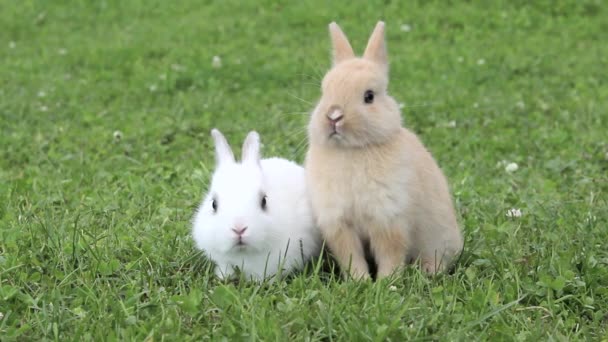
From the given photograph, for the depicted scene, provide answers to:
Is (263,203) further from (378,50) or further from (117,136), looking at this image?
(117,136)

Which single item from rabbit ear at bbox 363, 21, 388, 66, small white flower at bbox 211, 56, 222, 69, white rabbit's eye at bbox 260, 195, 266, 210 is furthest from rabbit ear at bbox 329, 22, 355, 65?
small white flower at bbox 211, 56, 222, 69

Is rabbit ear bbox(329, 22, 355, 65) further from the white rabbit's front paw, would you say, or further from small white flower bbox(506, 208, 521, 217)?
small white flower bbox(506, 208, 521, 217)

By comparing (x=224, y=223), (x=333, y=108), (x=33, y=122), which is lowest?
(x=33, y=122)

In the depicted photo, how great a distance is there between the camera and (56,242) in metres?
4.06

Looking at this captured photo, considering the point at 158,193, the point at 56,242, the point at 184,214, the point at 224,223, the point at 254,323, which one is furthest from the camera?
the point at 158,193

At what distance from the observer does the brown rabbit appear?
144 inches

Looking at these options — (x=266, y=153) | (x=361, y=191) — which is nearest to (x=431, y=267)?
(x=361, y=191)

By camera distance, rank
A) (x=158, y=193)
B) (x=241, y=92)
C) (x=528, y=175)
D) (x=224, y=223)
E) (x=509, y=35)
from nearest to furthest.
A: (x=224, y=223) < (x=158, y=193) < (x=528, y=175) < (x=241, y=92) < (x=509, y=35)

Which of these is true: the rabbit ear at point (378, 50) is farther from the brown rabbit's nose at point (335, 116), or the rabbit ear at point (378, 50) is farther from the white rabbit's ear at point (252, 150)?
the white rabbit's ear at point (252, 150)

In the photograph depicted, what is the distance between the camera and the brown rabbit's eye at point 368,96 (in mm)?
3699

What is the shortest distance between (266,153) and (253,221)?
2942 millimetres

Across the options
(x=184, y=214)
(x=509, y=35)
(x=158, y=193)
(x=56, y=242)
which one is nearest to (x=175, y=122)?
(x=158, y=193)

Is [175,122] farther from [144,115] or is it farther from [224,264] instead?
[224,264]

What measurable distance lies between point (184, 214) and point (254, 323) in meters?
1.75
